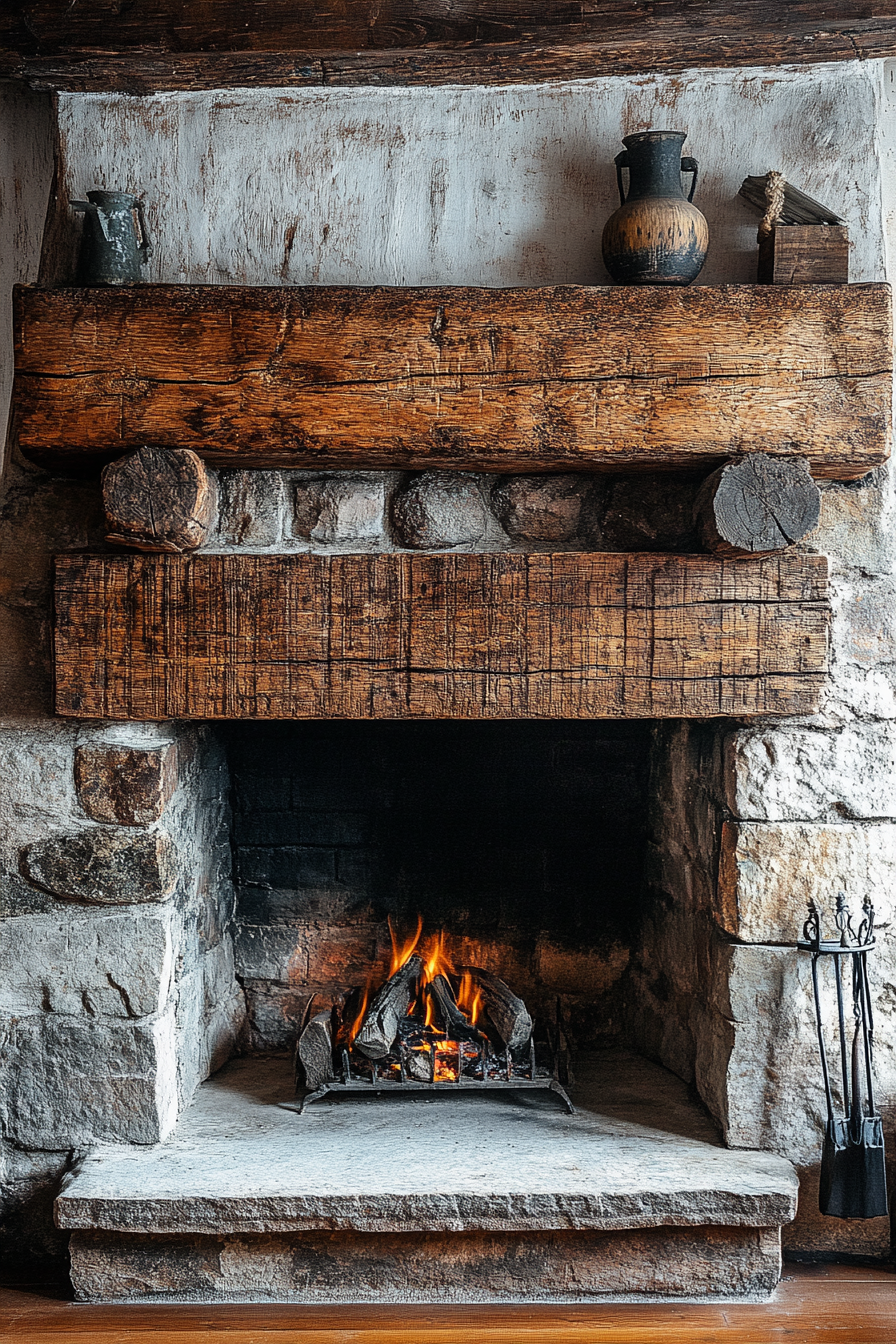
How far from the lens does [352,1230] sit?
1772 millimetres

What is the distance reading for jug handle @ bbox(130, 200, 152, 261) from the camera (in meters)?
1.87

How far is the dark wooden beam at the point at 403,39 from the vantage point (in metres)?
1.75

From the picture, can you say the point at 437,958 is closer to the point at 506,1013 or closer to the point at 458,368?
the point at 506,1013

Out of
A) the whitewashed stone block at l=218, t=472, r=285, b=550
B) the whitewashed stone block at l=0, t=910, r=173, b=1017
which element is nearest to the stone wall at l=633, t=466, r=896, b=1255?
the whitewashed stone block at l=218, t=472, r=285, b=550

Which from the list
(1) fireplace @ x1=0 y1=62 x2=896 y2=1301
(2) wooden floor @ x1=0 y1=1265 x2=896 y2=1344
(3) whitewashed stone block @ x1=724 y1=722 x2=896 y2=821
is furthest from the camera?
(3) whitewashed stone block @ x1=724 y1=722 x2=896 y2=821

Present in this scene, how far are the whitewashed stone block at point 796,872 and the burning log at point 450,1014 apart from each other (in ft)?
2.09

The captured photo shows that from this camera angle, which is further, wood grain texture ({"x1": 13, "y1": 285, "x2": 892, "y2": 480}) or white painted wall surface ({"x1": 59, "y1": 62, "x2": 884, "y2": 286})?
white painted wall surface ({"x1": 59, "y1": 62, "x2": 884, "y2": 286})

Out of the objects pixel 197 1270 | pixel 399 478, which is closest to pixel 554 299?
pixel 399 478

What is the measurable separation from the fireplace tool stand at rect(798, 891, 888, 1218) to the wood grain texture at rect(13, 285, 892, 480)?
0.87 metres

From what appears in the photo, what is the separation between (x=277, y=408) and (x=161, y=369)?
21 cm

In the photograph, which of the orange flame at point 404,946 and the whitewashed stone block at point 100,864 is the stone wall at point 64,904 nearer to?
the whitewashed stone block at point 100,864

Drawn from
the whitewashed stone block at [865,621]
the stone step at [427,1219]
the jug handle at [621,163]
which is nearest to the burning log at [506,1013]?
the stone step at [427,1219]

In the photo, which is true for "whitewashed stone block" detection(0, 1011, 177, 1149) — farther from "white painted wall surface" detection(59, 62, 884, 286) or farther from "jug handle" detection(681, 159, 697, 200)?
"jug handle" detection(681, 159, 697, 200)

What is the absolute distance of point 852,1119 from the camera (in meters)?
1.82
